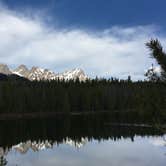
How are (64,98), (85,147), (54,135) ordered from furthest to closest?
1. (64,98)
2. (54,135)
3. (85,147)

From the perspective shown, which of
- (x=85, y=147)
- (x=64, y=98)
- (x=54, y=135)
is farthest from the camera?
(x=64, y=98)

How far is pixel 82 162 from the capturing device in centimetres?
5106

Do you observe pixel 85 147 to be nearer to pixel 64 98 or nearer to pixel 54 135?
pixel 54 135

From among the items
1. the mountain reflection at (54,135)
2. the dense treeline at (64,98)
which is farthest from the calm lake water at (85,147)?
the dense treeline at (64,98)

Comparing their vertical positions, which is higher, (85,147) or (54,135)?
(54,135)

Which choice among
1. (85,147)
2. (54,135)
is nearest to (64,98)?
(54,135)

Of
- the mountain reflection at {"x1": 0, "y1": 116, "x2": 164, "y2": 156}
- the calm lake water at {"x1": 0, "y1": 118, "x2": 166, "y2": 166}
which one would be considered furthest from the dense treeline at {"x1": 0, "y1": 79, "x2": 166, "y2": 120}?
the calm lake water at {"x1": 0, "y1": 118, "x2": 166, "y2": 166}

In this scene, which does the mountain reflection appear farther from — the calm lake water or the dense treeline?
the dense treeline

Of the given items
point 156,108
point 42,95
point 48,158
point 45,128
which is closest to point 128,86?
point 42,95

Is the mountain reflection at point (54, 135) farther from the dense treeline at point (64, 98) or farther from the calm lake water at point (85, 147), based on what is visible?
the dense treeline at point (64, 98)

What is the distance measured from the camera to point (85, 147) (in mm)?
66438

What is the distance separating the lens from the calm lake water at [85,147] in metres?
51.9

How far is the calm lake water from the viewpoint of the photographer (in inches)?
2042

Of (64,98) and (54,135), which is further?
(64,98)
